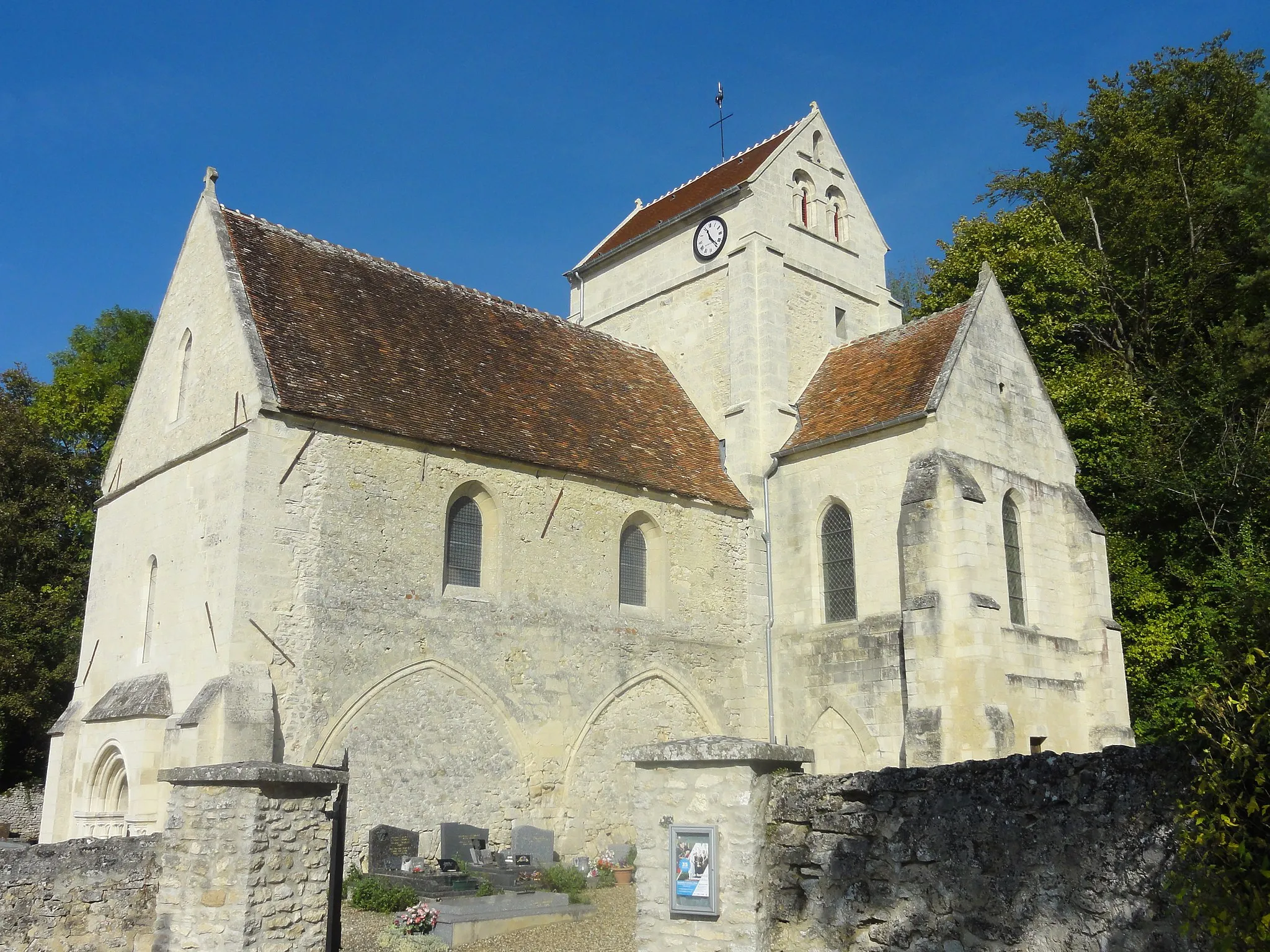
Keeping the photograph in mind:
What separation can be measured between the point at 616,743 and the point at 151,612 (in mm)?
8161

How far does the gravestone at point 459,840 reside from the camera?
16.1 m

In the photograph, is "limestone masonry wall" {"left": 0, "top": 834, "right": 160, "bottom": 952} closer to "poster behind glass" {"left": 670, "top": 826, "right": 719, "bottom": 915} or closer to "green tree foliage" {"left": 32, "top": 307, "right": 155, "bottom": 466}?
"poster behind glass" {"left": 670, "top": 826, "right": 719, "bottom": 915}

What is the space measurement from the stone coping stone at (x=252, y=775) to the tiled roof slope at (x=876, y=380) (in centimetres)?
1296

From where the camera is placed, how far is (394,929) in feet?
41.6

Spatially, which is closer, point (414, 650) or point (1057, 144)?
point (414, 650)

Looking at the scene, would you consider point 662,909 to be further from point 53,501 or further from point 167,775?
point 53,501

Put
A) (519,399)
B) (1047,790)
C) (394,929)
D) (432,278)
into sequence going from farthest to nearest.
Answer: (432,278), (519,399), (394,929), (1047,790)

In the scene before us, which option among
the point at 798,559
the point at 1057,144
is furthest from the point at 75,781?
the point at 1057,144

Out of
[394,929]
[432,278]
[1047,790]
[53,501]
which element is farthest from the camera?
[53,501]

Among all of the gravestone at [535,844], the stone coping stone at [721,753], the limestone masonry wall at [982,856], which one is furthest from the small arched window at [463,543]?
the limestone masonry wall at [982,856]

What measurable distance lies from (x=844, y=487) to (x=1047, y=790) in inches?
566

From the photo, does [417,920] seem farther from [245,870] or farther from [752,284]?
[752,284]

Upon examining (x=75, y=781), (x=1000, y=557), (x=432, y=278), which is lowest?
(x=75, y=781)

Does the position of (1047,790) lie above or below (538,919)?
above
